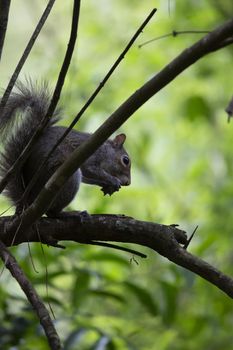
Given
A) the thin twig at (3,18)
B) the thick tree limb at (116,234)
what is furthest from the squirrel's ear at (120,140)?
the thin twig at (3,18)

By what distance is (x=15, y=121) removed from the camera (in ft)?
9.34

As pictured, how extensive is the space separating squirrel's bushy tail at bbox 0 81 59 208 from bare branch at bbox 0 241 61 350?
100 cm

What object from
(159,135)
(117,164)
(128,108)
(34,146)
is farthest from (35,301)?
(159,135)

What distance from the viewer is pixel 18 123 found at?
284cm

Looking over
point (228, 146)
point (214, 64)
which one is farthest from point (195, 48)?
point (214, 64)

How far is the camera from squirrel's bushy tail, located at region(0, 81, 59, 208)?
2775 mm

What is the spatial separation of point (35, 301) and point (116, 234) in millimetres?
515

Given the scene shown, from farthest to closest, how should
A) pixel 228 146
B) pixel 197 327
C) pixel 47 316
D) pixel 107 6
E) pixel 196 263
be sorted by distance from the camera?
pixel 107 6
pixel 228 146
pixel 197 327
pixel 196 263
pixel 47 316

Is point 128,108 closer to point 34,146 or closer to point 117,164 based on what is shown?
point 34,146

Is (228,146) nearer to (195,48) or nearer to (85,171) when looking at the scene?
(85,171)

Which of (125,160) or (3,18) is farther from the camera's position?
(125,160)

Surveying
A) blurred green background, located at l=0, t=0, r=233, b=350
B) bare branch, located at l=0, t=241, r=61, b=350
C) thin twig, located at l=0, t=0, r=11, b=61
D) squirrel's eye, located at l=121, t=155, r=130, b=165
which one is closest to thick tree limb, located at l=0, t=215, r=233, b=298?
bare branch, located at l=0, t=241, r=61, b=350

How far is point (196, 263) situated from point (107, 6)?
472cm

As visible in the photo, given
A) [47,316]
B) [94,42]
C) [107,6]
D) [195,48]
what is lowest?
[47,316]
